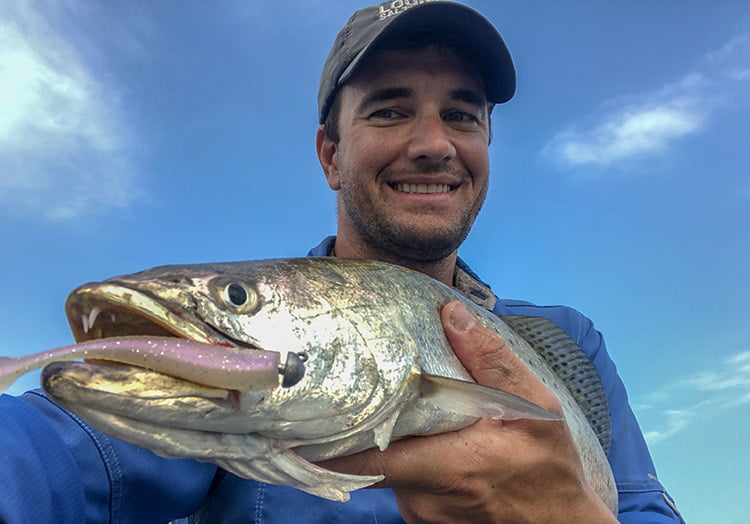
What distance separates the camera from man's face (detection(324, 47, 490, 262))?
351 cm

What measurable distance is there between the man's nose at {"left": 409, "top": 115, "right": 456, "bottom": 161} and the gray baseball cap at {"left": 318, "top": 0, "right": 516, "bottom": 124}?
0.53 m

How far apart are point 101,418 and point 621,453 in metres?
2.92

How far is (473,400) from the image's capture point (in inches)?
66.5

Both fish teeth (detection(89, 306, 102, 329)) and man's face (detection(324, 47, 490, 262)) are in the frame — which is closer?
fish teeth (detection(89, 306, 102, 329))

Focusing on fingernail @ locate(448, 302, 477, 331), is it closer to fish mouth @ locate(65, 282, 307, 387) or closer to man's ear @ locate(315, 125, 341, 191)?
fish mouth @ locate(65, 282, 307, 387)

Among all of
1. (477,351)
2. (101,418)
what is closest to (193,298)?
(101,418)

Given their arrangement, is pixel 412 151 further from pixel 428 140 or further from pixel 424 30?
pixel 424 30

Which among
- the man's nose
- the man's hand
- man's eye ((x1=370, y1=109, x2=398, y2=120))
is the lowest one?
the man's hand

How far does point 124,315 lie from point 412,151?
2403mm

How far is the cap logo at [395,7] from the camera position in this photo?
140 inches

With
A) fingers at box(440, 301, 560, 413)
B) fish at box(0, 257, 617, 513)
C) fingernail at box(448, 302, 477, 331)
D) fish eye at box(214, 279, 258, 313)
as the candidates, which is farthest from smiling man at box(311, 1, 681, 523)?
fish eye at box(214, 279, 258, 313)

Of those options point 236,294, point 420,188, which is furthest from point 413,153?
point 236,294

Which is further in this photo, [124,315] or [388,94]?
[388,94]

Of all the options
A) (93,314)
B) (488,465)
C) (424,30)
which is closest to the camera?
(93,314)
